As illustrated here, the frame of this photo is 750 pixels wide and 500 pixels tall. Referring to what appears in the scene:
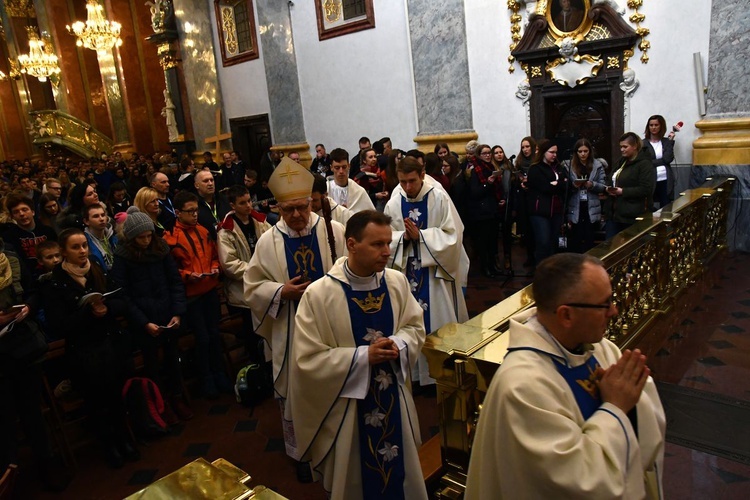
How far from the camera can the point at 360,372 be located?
2742 mm

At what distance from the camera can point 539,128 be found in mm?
9438

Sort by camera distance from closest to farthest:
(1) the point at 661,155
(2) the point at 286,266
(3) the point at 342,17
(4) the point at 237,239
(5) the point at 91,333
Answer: (2) the point at 286,266, (5) the point at 91,333, (4) the point at 237,239, (1) the point at 661,155, (3) the point at 342,17

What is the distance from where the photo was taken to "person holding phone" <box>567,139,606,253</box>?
6.61 metres

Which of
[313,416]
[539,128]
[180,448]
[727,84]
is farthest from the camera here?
[539,128]

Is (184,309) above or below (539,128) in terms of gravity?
below

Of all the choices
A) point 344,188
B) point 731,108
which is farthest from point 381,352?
point 731,108

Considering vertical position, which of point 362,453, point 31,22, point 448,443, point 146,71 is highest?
point 31,22

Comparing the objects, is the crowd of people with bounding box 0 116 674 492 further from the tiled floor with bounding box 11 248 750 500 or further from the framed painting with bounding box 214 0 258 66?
the framed painting with bounding box 214 0 258 66

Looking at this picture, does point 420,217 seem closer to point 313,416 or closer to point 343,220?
point 343,220

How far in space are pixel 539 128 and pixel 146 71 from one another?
15.5 meters

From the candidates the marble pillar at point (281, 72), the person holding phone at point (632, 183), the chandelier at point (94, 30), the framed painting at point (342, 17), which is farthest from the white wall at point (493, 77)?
the chandelier at point (94, 30)

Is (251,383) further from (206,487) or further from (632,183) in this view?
(632,183)

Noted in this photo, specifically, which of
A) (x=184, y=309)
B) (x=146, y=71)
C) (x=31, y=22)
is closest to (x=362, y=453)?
(x=184, y=309)

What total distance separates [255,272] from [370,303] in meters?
1.16
